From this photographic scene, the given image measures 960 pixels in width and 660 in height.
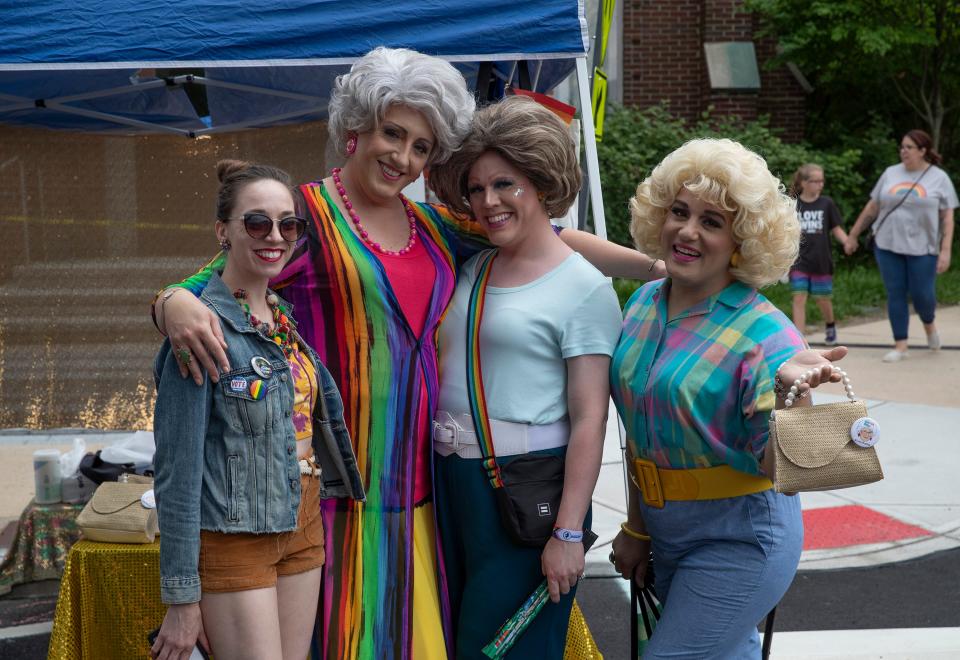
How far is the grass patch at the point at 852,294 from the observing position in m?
11.6

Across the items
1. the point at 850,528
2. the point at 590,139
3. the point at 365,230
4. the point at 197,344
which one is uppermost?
the point at 590,139

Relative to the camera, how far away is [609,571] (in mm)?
4887

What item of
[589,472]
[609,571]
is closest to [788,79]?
[609,571]

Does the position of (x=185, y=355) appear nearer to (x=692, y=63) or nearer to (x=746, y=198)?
(x=746, y=198)

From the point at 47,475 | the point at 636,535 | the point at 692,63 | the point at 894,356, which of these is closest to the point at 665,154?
the point at 692,63

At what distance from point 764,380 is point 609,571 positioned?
111 inches

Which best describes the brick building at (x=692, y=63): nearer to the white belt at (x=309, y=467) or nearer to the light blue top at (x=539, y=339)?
the light blue top at (x=539, y=339)

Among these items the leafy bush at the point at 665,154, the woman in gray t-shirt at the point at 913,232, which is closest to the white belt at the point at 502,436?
the woman in gray t-shirt at the point at 913,232

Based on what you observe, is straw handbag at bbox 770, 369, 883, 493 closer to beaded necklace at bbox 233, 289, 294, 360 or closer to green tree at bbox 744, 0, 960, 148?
beaded necklace at bbox 233, 289, 294, 360

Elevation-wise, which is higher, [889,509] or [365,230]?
[365,230]

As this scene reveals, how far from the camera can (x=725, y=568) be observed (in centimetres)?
238

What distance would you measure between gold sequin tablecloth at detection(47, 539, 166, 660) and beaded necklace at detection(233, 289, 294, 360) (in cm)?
144

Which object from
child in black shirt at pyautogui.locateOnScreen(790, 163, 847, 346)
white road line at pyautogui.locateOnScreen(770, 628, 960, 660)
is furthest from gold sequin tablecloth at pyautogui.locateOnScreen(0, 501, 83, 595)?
child in black shirt at pyautogui.locateOnScreen(790, 163, 847, 346)

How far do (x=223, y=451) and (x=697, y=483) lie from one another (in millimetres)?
1044
